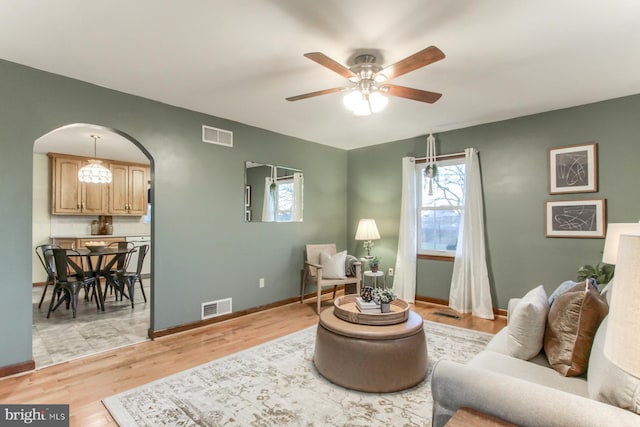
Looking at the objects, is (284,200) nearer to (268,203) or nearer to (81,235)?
(268,203)

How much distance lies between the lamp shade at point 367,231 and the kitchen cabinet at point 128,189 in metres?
4.90

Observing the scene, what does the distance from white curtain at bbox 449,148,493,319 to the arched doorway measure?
150 inches

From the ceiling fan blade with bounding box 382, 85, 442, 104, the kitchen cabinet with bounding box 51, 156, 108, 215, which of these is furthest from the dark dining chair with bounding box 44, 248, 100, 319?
the ceiling fan blade with bounding box 382, 85, 442, 104

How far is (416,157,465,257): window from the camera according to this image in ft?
15.8

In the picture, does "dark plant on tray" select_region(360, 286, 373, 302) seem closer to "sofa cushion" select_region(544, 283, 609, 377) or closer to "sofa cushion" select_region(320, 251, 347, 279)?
"sofa cushion" select_region(544, 283, 609, 377)

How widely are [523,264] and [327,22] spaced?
12.1 feet

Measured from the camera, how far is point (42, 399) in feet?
7.77

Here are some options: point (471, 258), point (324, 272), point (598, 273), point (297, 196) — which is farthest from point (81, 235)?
point (598, 273)

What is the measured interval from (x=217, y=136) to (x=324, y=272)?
2.30 m

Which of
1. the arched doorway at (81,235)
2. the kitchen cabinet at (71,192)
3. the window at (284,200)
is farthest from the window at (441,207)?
the kitchen cabinet at (71,192)

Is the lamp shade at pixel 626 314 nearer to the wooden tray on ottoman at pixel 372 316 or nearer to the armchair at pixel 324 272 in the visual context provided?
the wooden tray on ottoman at pixel 372 316

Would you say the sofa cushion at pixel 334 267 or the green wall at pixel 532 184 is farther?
the sofa cushion at pixel 334 267

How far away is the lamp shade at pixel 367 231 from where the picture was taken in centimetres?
525

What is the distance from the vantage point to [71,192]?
637 cm
